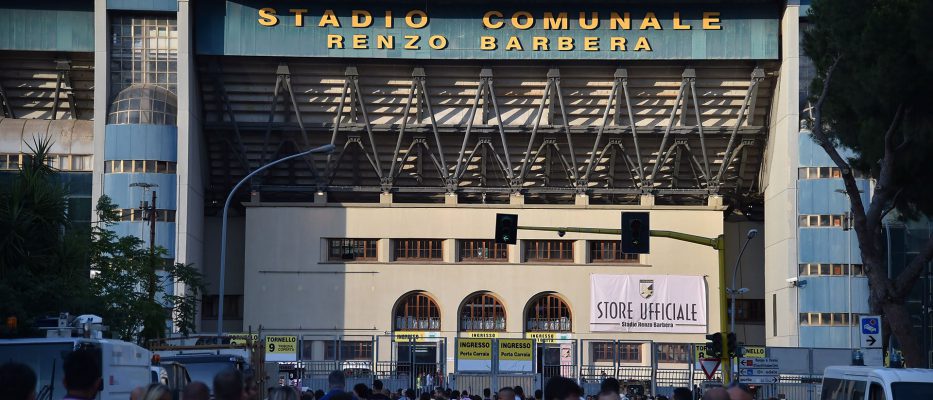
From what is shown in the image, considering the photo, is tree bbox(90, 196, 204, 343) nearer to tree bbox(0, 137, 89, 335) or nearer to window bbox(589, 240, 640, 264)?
tree bbox(0, 137, 89, 335)

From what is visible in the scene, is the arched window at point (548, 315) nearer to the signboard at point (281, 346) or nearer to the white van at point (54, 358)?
the signboard at point (281, 346)

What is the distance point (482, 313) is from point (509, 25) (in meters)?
13.5

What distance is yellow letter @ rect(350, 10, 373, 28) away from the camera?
191 feet

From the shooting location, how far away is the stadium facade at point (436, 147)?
58.2 m

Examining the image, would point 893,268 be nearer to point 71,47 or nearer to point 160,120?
point 160,120

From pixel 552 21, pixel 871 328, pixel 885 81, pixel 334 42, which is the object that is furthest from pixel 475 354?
pixel 552 21

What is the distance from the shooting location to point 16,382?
9.16 m

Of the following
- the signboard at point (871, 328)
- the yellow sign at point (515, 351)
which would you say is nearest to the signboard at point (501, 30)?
the yellow sign at point (515, 351)

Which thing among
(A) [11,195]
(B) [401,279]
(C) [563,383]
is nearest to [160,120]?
(B) [401,279]

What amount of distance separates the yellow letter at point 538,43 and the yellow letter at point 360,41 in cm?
712

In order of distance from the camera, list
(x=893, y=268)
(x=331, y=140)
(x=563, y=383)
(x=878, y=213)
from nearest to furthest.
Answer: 1. (x=563, y=383)
2. (x=878, y=213)
3. (x=893, y=268)
4. (x=331, y=140)

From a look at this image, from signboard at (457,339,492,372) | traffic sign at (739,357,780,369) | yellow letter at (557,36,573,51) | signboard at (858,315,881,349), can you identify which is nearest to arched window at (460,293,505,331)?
yellow letter at (557,36,573,51)

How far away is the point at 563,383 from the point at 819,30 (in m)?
18.4

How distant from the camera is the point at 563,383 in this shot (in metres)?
12.0
